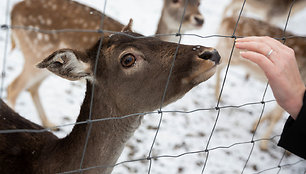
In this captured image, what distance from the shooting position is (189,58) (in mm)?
1697

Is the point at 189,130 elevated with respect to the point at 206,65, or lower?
lower

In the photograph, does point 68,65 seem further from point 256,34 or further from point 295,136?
point 256,34

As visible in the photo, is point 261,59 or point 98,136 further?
point 98,136

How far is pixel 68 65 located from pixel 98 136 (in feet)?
1.57

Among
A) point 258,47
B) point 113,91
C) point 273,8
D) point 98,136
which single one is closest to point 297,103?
point 258,47

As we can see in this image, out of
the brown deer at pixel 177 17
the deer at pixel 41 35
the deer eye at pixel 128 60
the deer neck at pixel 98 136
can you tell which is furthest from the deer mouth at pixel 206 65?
the brown deer at pixel 177 17

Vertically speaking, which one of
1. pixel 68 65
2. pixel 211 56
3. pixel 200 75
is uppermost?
pixel 211 56

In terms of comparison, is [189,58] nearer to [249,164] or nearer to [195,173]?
[195,173]

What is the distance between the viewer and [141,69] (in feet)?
5.82

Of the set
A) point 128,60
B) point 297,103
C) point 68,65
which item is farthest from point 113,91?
point 297,103

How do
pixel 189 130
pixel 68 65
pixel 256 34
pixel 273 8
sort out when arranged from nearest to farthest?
1. pixel 68 65
2. pixel 189 130
3. pixel 256 34
4. pixel 273 8

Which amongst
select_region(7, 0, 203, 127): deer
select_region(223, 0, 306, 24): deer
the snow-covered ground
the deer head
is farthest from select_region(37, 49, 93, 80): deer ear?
select_region(223, 0, 306, 24): deer

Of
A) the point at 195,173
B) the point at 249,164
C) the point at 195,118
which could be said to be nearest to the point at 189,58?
the point at 195,173

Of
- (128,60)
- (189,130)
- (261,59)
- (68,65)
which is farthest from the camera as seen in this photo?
(189,130)
